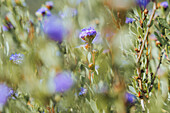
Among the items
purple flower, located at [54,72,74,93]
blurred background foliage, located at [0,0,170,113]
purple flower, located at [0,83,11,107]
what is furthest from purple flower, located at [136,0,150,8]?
purple flower, located at [0,83,11,107]

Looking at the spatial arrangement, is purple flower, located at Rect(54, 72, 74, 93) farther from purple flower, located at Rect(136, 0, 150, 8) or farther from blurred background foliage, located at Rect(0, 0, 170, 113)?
purple flower, located at Rect(136, 0, 150, 8)

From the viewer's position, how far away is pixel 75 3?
0.57 meters

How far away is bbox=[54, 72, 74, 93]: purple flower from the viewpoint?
0.42 meters

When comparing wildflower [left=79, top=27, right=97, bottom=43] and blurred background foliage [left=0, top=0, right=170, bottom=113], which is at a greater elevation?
wildflower [left=79, top=27, right=97, bottom=43]

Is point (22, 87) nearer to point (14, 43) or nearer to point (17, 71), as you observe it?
point (17, 71)

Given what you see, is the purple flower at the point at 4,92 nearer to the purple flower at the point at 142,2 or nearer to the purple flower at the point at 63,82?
the purple flower at the point at 63,82

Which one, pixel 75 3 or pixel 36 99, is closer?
pixel 36 99

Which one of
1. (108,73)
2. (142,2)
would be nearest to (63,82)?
(108,73)

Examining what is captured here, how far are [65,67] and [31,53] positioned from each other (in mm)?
95

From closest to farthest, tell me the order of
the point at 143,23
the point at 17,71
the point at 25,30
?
1. the point at 143,23
2. the point at 17,71
3. the point at 25,30

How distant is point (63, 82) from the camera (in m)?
0.42

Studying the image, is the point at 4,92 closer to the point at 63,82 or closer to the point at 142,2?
the point at 63,82

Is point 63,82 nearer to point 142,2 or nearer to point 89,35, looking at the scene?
point 89,35

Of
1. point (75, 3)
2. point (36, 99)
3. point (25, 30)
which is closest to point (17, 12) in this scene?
point (25, 30)
